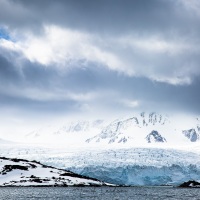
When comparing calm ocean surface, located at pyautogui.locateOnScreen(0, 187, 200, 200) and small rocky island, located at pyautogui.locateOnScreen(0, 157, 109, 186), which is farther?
small rocky island, located at pyautogui.locateOnScreen(0, 157, 109, 186)

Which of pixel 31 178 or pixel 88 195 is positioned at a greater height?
pixel 31 178

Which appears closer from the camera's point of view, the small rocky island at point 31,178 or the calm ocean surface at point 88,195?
the calm ocean surface at point 88,195

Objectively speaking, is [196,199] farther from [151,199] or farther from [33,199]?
[33,199]

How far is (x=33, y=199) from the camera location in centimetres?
10669

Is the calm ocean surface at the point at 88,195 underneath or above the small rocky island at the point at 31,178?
underneath

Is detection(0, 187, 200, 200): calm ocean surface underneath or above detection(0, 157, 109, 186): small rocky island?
underneath

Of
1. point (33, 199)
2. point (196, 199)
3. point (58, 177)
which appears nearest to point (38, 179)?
point (58, 177)

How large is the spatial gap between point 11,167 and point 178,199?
10883 cm

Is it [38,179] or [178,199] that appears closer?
[178,199]

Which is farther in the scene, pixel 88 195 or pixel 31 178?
pixel 31 178

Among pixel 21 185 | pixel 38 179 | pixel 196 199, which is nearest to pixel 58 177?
pixel 38 179

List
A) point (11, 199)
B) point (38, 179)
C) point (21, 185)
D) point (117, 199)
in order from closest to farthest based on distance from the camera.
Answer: point (11, 199) → point (117, 199) → point (21, 185) → point (38, 179)

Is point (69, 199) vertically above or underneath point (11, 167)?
underneath

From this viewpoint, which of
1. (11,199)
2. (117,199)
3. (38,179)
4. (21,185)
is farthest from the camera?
(38,179)
